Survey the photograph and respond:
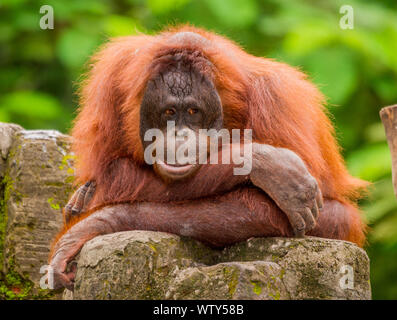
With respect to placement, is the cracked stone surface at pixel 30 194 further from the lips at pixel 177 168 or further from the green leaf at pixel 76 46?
the green leaf at pixel 76 46

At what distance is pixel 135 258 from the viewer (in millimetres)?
3428

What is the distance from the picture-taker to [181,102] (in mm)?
3873

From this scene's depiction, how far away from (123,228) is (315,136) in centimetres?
131

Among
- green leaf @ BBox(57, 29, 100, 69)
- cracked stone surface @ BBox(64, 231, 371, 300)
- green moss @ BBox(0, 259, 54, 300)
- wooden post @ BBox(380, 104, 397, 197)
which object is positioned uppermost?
green leaf @ BBox(57, 29, 100, 69)

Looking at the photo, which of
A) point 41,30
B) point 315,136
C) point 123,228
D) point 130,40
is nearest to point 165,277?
point 123,228

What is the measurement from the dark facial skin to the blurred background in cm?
216

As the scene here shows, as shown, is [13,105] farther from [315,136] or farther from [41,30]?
[315,136]

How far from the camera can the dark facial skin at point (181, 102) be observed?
3.87 meters

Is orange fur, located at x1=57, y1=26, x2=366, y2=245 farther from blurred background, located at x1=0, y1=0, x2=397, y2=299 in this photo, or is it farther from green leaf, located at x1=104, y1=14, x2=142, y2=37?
green leaf, located at x1=104, y1=14, x2=142, y2=37

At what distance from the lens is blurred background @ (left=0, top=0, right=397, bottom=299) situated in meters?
6.77

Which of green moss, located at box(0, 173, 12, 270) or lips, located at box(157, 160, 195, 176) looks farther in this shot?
green moss, located at box(0, 173, 12, 270)

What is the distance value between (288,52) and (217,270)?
13.3 feet

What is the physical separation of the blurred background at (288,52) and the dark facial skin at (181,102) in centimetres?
216

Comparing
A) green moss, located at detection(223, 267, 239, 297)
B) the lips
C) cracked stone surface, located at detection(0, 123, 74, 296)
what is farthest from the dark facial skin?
cracked stone surface, located at detection(0, 123, 74, 296)
